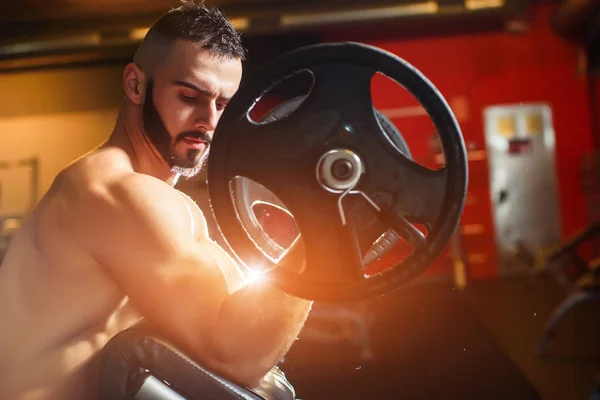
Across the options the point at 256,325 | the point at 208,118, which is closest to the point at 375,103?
the point at 208,118

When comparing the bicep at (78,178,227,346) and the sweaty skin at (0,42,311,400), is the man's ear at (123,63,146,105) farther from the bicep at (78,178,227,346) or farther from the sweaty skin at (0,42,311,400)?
the bicep at (78,178,227,346)

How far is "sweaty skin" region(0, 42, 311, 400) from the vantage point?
73 cm

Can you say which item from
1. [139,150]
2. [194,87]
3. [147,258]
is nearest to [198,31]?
[194,87]

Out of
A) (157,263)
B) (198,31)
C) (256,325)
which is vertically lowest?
(256,325)

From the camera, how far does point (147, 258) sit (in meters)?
0.73

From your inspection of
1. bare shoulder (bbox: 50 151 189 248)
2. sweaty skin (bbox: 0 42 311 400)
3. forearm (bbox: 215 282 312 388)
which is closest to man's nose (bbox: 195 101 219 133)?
sweaty skin (bbox: 0 42 311 400)

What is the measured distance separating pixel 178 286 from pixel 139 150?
22cm

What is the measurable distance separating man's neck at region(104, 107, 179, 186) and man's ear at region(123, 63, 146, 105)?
2cm

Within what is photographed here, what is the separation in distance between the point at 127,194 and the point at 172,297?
15cm

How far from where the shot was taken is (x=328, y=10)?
1.05 meters

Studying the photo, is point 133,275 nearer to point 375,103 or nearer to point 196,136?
point 196,136

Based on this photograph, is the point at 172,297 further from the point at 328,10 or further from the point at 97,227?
the point at 328,10

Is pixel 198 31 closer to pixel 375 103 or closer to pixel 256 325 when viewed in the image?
pixel 375 103

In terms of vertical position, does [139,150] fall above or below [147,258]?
above
